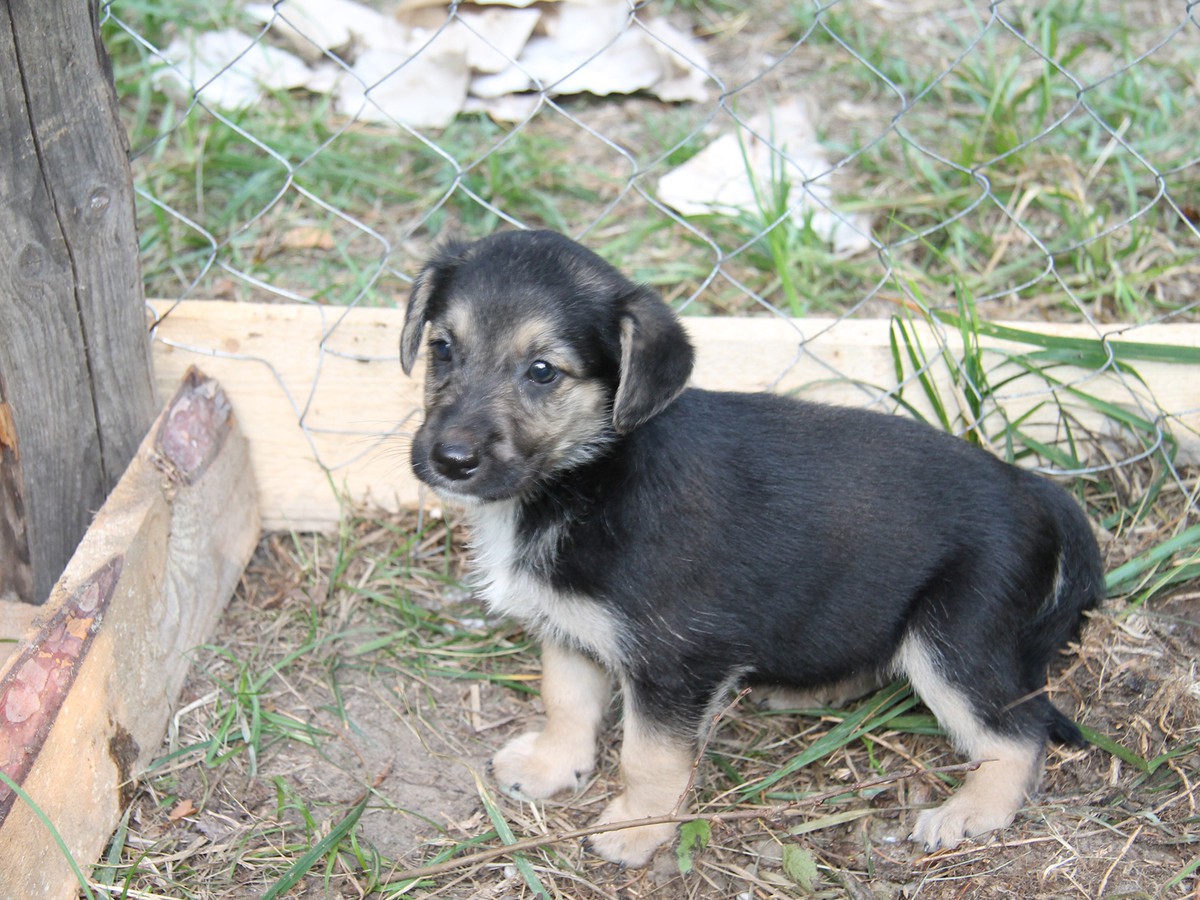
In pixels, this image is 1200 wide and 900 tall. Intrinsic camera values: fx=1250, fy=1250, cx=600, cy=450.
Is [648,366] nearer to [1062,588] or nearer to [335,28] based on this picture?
[1062,588]

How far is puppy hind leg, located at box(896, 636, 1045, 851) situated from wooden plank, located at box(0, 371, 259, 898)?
2110 mm

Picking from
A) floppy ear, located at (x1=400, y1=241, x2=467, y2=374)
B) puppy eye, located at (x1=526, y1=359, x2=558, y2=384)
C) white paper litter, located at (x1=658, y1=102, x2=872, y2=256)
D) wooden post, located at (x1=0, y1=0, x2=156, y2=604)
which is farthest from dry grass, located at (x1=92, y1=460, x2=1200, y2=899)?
white paper litter, located at (x1=658, y1=102, x2=872, y2=256)

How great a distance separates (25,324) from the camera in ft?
10.9

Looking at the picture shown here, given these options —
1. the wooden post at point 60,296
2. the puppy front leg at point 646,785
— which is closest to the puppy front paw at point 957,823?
the puppy front leg at point 646,785

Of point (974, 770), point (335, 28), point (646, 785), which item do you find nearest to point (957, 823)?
point (974, 770)

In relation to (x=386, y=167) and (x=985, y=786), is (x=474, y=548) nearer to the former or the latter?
(x=985, y=786)

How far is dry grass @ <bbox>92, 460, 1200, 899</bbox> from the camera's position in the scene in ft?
10.4

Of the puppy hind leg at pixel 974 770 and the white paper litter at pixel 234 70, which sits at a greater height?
the white paper litter at pixel 234 70

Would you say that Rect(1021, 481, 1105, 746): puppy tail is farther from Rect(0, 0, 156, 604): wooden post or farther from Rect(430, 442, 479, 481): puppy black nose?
Rect(0, 0, 156, 604): wooden post

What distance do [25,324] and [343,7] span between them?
2.95 metres

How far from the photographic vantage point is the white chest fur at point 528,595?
3236 millimetres

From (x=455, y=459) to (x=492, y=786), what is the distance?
3.70ft

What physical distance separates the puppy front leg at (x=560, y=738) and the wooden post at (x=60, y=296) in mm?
1445

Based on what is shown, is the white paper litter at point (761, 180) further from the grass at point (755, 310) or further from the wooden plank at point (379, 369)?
the wooden plank at point (379, 369)
